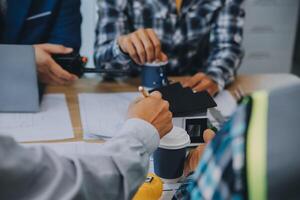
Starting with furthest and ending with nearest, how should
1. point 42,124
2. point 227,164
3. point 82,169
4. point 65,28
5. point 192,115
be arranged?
point 65,28 → point 42,124 → point 192,115 → point 82,169 → point 227,164

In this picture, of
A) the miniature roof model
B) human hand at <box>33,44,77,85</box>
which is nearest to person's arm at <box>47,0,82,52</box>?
human hand at <box>33,44,77,85</box>

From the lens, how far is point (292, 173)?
48 cm

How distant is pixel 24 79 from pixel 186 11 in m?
0.73

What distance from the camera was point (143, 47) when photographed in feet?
4.52

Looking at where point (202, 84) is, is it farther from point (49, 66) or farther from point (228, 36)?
point (49, 66)

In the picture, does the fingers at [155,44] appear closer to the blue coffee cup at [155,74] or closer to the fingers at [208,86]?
the blue coffee cup at [155,74]

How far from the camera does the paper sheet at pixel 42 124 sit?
114cm

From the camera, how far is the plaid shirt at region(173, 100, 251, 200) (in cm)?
49

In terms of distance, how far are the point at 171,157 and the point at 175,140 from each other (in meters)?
0.04

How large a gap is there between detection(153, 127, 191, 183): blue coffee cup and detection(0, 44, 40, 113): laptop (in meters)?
0.49

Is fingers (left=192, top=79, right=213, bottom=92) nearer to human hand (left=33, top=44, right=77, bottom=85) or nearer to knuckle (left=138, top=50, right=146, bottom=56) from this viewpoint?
knuckle (left=138, top=50, right=146, bottom=56)

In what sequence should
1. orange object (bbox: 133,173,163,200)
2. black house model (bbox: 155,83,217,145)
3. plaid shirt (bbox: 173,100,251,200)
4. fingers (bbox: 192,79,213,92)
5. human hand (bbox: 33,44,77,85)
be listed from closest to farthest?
plaid shirt (bbox: 173,100,251,200) → orange object (bbox: 133,173,163,200) → black house model (bbox: 155,83,217,145) → human hand (bbox: 33,44,77,85) → fingers (bbox: 192,79,213,92)

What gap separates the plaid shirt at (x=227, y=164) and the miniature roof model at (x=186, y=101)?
1.68 feet

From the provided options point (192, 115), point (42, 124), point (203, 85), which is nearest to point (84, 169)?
point (192, 115)
